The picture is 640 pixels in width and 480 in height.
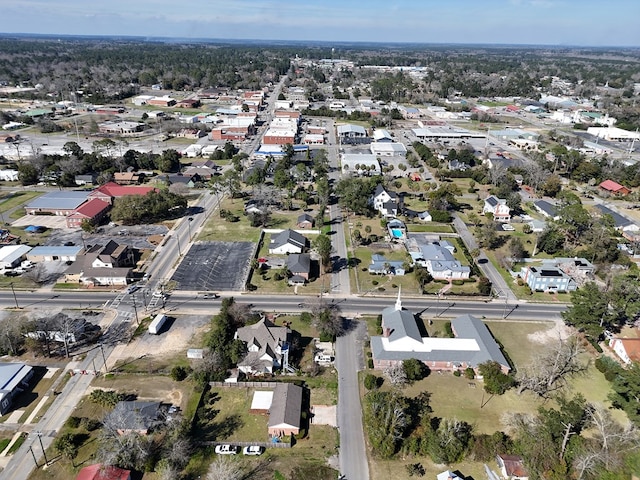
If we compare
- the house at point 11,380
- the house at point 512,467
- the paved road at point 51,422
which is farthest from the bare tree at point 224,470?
the house at point 11,380

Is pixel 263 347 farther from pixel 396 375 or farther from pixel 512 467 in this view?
pixel 512 467

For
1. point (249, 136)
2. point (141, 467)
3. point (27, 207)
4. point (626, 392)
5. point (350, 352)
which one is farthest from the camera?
point (249, 136)

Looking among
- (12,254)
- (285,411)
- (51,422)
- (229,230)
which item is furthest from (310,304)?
(12,254)

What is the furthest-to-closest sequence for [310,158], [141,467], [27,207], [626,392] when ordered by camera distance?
[310,158]
[27,207]
[626,392]
[141,467]

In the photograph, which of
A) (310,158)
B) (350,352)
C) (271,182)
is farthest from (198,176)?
(350,352)

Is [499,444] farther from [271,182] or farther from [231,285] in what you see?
[271,182]

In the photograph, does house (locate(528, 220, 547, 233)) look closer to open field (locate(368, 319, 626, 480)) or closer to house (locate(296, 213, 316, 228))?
open field (locate(368, 319, 626, 480))

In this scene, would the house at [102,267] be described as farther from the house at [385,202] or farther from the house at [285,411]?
the house at [385,202]
